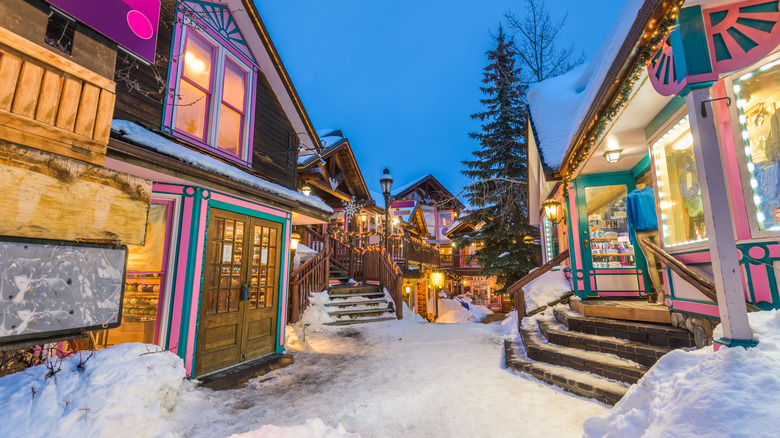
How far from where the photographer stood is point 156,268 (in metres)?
5.19

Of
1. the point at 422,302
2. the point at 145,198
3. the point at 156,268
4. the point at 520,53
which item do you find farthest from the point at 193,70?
the point at 422,302

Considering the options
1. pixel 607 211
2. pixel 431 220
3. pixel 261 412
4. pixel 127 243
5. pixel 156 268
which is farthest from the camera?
pixel 431 220

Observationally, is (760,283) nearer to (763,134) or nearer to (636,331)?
(763,134)

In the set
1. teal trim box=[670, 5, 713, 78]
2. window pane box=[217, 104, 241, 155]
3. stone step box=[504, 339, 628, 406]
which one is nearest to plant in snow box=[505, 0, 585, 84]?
teal trim box=[670, 5, 713, 78]

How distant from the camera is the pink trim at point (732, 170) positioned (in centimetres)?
344

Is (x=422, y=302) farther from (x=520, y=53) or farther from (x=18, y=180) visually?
(x=18, y=180)

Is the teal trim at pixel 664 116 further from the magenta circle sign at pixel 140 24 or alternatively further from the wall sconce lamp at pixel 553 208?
the magenta circle sign at pixel 140 24

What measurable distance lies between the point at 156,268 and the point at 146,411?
2.39m

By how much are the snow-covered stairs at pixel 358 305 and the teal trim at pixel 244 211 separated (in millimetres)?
4255

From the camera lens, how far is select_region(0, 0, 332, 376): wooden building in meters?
1.17

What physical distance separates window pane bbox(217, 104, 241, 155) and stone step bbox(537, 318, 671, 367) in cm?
699

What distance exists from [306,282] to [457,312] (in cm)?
1583

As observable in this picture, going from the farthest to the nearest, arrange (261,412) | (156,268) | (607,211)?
(607,211) < (156,268) < (261,412)

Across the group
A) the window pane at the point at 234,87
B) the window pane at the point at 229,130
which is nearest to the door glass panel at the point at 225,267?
the window pane at the point at 229,130
